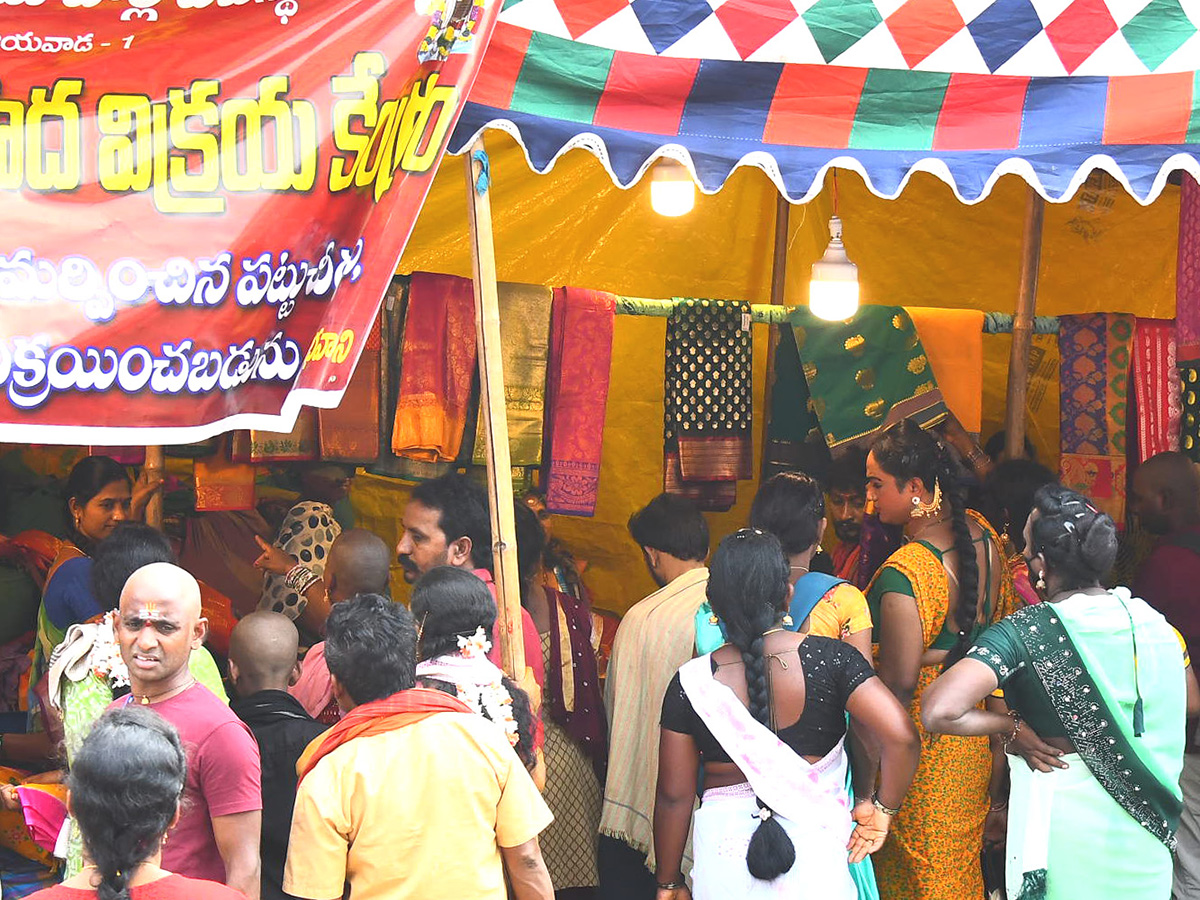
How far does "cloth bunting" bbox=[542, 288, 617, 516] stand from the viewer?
561 cm

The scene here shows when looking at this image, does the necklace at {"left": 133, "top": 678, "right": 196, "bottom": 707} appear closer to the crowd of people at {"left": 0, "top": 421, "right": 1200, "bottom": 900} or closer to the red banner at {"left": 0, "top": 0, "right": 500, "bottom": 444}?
the crowd of people at {"left": 0, "top": 421, "right": 1200, "bottom": 900}

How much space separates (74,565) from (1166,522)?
375 centimetres

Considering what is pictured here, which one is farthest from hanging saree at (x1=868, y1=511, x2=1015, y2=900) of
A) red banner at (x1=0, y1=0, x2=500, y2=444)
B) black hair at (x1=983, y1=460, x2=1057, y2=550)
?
red banner at (x1=0, y1=0, x2=500, y2=444)

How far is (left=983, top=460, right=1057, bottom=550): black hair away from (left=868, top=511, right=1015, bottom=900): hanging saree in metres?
1.00

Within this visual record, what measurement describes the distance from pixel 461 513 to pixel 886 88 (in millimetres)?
1759

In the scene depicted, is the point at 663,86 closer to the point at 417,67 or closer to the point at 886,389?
the point at 417,67

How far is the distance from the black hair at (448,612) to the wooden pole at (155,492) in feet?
5.10

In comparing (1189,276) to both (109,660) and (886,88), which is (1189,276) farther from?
(109,660)

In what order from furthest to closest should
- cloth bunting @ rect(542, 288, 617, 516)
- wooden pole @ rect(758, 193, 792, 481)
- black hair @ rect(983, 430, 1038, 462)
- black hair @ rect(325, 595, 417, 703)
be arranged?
1. black hair @ rect(983, 430, 1038, 462)
2. wooden pole @ rect(758, 193, 792, 481)
3. cloth bunting @ rect(542, 288, 617, 516)
4. black hair @ rect(325, 595, 417, 703)

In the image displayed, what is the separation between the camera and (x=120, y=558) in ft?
13.3

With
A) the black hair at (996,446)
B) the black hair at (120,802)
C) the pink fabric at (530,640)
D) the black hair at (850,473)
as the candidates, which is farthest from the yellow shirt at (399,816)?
the black hair at (996,446)

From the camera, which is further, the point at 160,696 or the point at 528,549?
the point at 528,549

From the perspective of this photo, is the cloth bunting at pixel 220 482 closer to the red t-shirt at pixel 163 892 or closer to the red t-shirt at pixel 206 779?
the red t-shirt at pixel 206 779

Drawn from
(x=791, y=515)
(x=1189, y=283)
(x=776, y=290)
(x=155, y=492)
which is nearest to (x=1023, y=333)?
(x=1189, y=283)
